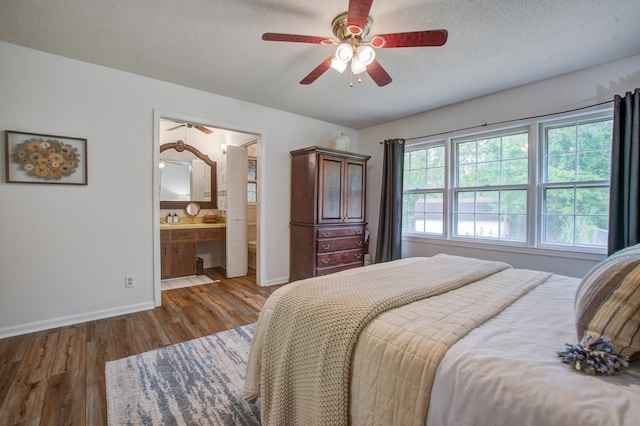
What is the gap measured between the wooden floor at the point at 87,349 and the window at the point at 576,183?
323cm

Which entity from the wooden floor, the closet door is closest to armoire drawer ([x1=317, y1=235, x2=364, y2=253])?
the wooden floor

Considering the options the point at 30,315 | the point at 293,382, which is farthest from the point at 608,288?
the point at 30,315

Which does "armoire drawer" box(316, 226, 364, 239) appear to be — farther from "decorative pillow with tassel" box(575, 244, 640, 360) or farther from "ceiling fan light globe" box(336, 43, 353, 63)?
"decorative pillow with tassel" box(575, 244, 640, 360)

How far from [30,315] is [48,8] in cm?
238

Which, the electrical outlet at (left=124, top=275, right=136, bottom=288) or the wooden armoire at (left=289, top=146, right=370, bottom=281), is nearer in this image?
the electrical outlet at (left=124, top=275, right=136, bottom=288)

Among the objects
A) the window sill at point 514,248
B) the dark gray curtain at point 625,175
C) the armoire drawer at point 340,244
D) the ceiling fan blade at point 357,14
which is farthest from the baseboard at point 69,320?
the dark gray curtain at point 625,175

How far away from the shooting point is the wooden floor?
4.99 feet

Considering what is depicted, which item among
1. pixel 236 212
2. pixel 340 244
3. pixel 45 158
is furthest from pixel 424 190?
pixel 45 158

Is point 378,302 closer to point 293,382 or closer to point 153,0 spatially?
point 293,382

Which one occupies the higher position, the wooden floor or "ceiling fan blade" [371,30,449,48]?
"ceiling fan blade" [371,30,449,48]

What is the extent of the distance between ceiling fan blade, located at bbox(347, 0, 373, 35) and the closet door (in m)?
3.03

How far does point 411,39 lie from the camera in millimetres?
1681

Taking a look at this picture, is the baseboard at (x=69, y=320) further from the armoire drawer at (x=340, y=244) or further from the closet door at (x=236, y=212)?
the armoire drawer at (x=340, y=244)

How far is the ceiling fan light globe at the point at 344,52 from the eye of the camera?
177cm
